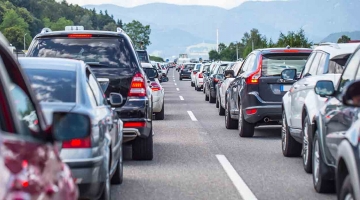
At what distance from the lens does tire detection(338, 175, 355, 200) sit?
5.80 meters

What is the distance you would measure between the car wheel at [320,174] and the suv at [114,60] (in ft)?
9.69

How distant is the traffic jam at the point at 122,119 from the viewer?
3.97m

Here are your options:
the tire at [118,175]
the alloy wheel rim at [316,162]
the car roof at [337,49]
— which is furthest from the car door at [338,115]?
the car roof at [337,49]

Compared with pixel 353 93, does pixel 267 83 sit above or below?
below

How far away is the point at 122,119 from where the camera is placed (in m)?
11.7

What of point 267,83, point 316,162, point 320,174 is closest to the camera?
point 320,174

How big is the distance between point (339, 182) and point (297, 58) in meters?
9.25

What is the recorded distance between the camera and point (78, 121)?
461 cm

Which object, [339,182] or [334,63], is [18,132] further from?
[334,63]

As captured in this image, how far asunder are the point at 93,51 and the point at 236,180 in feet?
8.99

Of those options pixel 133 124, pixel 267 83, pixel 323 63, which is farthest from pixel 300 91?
pixel 267 83

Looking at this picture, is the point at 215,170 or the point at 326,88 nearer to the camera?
the point at 326,88

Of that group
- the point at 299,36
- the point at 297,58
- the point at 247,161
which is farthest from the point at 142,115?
the point at 299,36

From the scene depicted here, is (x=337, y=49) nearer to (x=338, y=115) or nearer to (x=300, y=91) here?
(x=300, y=91)
